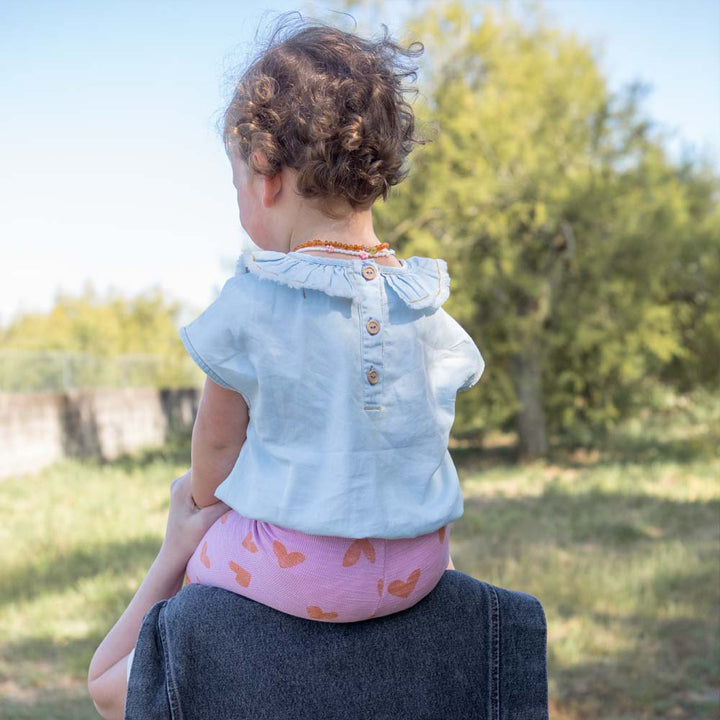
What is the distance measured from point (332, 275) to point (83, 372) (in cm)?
1500

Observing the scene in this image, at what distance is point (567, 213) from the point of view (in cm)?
1294

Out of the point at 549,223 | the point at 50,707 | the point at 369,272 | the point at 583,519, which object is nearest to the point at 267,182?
the point at 369,272

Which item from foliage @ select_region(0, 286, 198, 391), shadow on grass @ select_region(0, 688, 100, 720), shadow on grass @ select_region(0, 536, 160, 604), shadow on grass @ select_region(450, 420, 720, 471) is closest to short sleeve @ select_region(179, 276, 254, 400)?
shadow on grass @ select_region(0, 688, 100, 720)

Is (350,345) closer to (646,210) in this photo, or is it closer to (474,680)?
(474,680)

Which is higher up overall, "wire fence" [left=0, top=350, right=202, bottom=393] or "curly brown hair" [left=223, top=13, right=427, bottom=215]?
"curly brown hair" [left=223, top=13, right=427, bottom=215]

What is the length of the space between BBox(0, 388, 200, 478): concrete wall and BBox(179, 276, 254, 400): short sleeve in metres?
10.9

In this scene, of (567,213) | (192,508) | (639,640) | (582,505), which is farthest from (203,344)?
(567,213)

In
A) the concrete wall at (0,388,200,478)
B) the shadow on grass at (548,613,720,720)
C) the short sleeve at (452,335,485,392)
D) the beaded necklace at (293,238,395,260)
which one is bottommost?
the concrete wall at (0,388,200,478)

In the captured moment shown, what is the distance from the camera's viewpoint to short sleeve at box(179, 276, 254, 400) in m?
1.29

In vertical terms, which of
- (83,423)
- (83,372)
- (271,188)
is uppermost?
(271,188)

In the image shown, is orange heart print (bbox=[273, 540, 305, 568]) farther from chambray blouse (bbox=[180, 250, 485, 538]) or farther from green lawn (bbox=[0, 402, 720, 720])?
green lawn (bbox=[0, 402, 720, 720])

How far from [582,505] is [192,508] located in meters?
8.36

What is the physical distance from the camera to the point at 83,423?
1382 centimetres

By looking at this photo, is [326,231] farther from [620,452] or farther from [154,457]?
[620,452]
